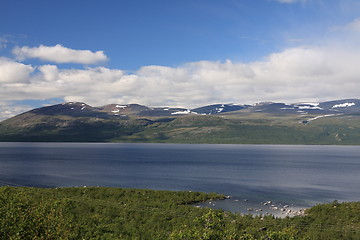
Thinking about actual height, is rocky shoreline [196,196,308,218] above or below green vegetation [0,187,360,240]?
below

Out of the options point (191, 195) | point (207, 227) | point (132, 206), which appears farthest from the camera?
point (191, 195)

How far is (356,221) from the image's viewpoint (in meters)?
61.2

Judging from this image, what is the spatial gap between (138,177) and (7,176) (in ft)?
196

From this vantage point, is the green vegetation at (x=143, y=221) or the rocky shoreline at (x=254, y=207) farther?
the rocky shoreline at (x=254, y=207)

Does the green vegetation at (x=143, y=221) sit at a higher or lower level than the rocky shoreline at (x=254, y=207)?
higher

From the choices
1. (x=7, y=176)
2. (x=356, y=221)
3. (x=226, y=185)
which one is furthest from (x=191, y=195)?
(x=7, y=176)

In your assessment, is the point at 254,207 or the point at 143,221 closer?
the point at 143,221

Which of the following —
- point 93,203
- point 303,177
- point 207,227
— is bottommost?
point 303,177

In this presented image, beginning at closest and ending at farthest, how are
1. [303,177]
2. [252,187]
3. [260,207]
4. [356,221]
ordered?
[356,221] → [260,207] → [252,187] → [303,177]

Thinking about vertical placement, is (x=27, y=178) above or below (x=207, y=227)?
below

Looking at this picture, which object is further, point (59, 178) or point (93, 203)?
Answer: point (59, 178)

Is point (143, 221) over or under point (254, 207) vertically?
over

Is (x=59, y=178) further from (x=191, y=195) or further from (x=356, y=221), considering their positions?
(x=356, y=221)

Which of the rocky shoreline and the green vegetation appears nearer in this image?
the green vegetation
